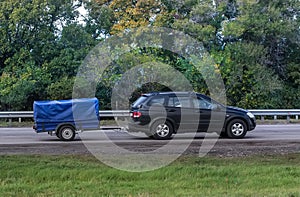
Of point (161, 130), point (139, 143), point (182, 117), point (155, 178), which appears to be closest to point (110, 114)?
point (161, 130)

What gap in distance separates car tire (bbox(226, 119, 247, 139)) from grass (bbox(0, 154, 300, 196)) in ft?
15.2

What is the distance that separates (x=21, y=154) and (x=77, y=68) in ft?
66.3

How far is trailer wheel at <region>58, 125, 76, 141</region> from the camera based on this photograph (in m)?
16.2

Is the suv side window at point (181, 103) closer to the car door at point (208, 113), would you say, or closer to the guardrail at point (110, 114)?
the car door at point (208, 113)

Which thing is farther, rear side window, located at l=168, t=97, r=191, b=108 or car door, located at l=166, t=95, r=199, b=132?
rear side window, located at l=168, t=97, r=191, b=108

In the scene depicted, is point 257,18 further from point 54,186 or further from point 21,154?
point 54,186

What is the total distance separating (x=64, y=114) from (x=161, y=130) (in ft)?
11.4

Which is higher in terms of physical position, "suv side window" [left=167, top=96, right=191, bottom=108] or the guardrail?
"suv side window" [left=167, top=96, right=191, bottom=108]

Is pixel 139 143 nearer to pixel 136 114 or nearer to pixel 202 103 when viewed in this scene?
pixel 136 114

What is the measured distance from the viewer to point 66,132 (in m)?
16.2

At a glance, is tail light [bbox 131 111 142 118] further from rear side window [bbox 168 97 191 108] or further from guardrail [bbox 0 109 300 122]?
guardrail [bbox 0 109 300 122]

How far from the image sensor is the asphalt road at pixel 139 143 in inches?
518

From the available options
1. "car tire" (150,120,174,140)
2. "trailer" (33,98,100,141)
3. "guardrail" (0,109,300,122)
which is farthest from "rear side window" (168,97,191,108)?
"guardrail" (0,109,300,122)

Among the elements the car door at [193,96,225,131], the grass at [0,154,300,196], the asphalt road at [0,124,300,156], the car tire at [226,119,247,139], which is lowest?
the grass at [0,154,300,196]
